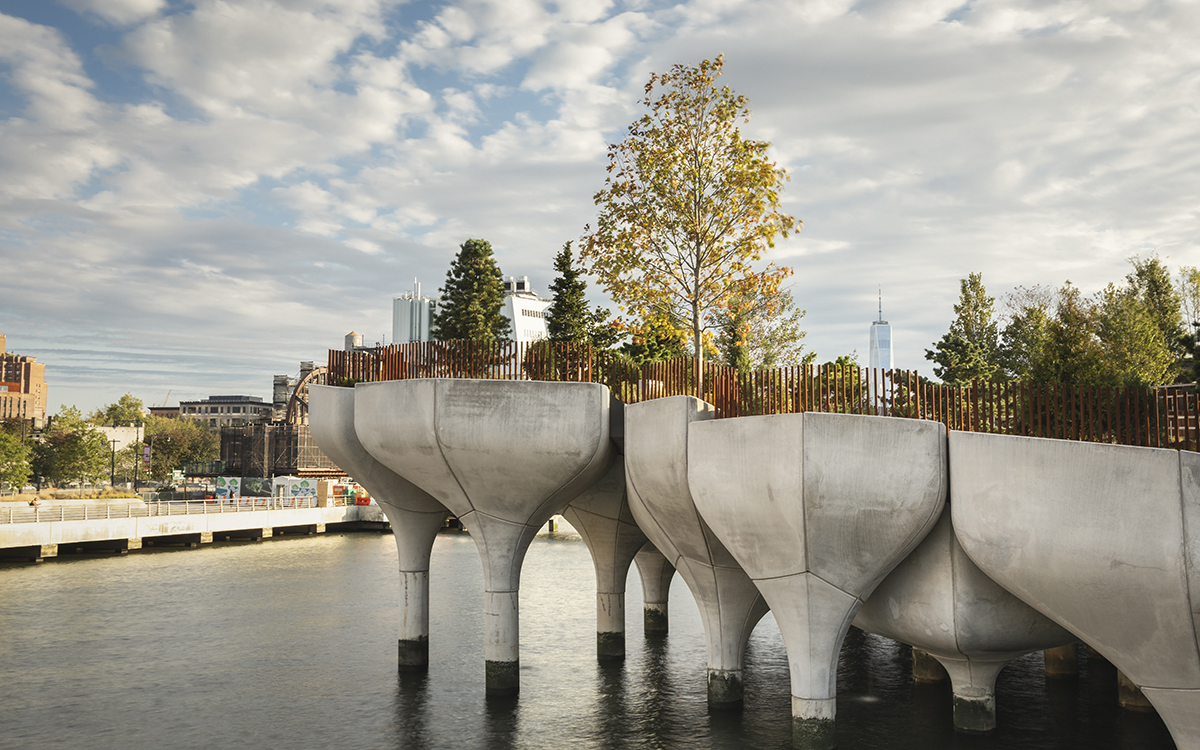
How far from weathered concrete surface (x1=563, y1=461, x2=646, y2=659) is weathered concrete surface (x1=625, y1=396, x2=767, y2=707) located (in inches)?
188

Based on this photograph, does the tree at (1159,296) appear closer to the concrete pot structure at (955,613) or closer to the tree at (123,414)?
the concrete pot structure at (955,613)

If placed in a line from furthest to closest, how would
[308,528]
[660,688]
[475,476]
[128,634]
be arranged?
[308,528]
[128,634]
[660,688]
[475,476]

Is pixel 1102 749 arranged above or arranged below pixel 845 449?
below

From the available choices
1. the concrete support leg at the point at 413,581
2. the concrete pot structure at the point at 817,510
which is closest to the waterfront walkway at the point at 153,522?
the concrete support leg at the point at 413,581

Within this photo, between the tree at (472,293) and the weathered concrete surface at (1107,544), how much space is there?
3981 centimetres

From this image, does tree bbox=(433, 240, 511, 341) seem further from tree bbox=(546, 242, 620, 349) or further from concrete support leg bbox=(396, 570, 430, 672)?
concrete support leg bbox=(396, 570, 430, 672)

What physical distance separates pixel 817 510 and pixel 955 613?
11.8 ft

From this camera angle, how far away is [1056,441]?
49.0ft

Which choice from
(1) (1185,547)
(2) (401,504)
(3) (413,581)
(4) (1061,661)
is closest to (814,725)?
(1) (1185,547)

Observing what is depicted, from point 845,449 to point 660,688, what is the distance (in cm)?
1097

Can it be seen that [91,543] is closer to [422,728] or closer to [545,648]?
[545,648]

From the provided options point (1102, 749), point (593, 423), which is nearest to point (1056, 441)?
point (1102, 749)

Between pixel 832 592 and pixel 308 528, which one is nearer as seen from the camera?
pixel 832 592

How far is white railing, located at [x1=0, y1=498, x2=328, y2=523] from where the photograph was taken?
52294 mm
